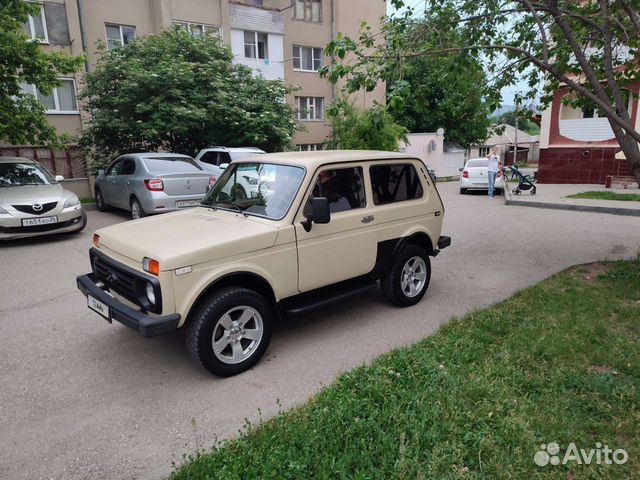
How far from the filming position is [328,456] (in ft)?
8.91

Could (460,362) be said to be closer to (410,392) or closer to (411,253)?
(410,392)

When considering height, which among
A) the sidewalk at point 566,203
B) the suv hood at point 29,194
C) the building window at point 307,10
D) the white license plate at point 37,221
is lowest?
the sidewalk at point 566,203

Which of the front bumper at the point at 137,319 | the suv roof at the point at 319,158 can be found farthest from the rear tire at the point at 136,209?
the front bumper at the point at 137,319

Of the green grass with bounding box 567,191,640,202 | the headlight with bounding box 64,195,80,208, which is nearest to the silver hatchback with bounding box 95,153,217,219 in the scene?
the headlight with bounding box 64,195,80,208

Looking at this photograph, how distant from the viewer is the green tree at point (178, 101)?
14336 mm

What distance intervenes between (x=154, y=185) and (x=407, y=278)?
22.3 ft

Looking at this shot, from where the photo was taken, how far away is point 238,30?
2300 cm

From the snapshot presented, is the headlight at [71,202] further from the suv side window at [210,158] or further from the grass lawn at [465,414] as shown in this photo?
the grass lawn at [465,414]

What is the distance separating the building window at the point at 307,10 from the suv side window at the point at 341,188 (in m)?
24.2

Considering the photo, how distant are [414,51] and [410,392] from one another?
5218mm

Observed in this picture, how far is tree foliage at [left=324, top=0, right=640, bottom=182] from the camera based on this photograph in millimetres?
5918

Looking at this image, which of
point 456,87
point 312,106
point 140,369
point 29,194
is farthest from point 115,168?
point 312,106

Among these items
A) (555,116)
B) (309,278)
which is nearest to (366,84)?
(309,278)

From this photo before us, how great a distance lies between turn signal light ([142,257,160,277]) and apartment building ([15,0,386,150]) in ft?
41.5
